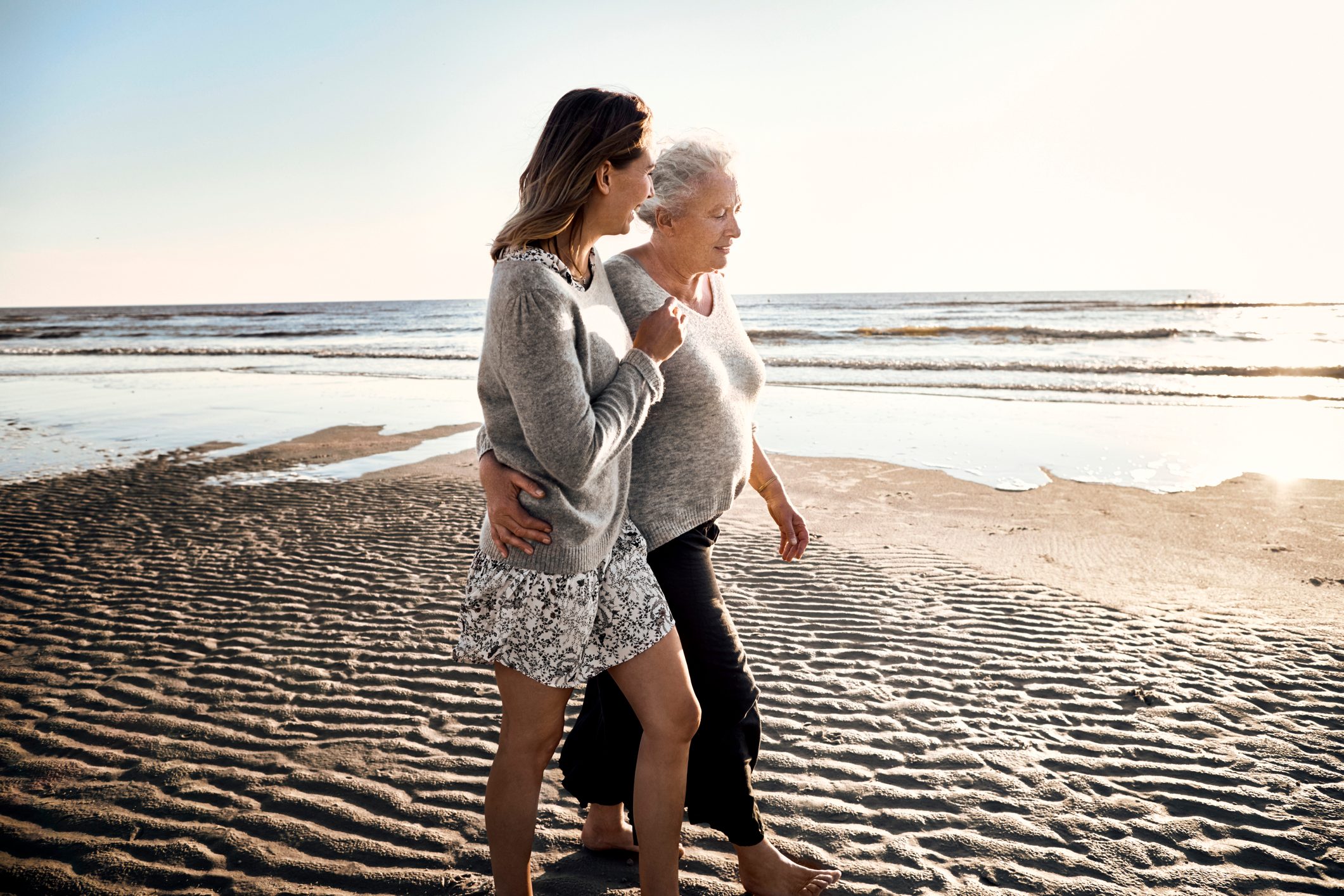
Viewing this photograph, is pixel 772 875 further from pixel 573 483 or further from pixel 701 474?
pixel 573 483

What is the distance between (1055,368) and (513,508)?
62.0ft

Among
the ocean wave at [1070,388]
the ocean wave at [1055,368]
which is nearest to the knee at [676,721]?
the ocean wave at [1070,388]

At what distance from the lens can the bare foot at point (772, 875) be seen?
2.33m

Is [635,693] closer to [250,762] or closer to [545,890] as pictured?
[545,890]

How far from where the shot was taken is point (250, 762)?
307 cm

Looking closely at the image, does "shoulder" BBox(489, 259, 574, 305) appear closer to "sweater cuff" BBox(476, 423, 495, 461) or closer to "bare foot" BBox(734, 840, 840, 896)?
"sweater cuff" BBox(476, 423, 495, 461)

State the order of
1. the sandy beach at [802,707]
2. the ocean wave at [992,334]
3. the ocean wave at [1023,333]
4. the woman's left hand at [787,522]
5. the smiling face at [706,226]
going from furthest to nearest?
the ocean wave at [1023,333]
the ocean wave at [992,334]
the woman's left hand at [787,522]
the sandy beach at [802,707]
the smiling face at [706,226]

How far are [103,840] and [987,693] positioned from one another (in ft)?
11.0

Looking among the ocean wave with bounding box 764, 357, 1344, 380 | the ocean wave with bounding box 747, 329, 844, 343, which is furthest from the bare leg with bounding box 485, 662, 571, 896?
the ocean wave with bounding box 747, 329, 844, 343

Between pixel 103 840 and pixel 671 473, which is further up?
pixel 671 473

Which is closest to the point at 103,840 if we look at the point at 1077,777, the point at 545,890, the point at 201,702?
the point at 201,702

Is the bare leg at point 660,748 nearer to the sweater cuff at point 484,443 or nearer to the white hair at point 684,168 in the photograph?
the sweater cuff at point 484,443

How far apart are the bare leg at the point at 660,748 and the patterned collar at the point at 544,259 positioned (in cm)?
83

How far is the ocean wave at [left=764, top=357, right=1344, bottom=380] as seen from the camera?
16812mm
